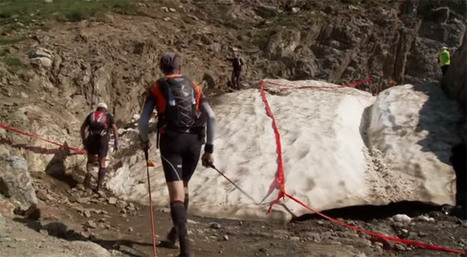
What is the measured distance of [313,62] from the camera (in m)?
Answer: 20.1

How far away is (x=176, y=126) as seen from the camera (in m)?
5.90

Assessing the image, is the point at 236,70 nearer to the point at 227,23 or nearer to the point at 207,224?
the point at 227,23

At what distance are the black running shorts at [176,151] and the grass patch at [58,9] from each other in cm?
1141

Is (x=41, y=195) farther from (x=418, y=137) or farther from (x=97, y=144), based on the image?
(x=418, y=137)

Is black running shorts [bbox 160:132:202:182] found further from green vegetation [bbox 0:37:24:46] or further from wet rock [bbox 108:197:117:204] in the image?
green vegetation [bbox 0:37:24:46]

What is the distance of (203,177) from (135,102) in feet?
15.1

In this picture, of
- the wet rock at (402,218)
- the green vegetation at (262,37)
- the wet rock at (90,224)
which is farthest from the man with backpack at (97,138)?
the green vegetation at (262,37)

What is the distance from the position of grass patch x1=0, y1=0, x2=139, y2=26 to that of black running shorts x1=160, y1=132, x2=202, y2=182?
1141 centimetres

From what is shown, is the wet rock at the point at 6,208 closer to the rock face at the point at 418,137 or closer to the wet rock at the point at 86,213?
the wet rock at the point at 86,213

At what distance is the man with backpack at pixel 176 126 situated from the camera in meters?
5.79

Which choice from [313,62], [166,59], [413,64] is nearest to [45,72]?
[166,59]

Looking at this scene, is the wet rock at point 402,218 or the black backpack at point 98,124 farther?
the black backpack at point 98,124

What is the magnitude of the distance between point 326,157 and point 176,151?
191 inches

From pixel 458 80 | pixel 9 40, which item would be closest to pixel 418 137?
pixel 458 80
